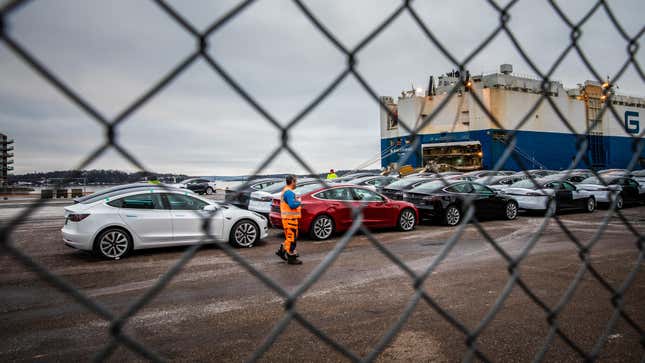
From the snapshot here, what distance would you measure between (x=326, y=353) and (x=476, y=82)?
37.4 m

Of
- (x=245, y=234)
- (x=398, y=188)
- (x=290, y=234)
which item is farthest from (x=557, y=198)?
(x=290, y=234)

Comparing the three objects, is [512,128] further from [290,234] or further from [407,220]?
[290,234]

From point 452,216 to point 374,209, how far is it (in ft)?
10.3

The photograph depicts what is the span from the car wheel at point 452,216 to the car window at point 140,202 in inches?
341

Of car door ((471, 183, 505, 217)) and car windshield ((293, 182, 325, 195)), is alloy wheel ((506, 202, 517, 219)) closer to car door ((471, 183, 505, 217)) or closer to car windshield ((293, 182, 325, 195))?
car door ((471, 183, 505, 217))

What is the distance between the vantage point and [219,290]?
5.90 meters

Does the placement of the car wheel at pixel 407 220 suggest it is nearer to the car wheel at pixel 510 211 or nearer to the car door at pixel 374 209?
the car door at pixel 374 209

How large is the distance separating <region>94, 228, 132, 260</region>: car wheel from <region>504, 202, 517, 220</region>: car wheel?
39.5ft

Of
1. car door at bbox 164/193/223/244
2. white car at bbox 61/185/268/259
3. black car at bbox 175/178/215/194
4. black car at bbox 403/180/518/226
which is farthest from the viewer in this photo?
black car at bbox 175/178/215/194

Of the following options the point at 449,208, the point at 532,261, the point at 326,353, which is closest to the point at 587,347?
the point at 326,353

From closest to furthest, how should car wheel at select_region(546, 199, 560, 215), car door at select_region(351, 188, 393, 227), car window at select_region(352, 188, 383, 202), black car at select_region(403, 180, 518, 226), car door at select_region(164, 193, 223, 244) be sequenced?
car wheel at select_region(546, 199, 560, 215) → car door at select_region(164, 193, 223, 244) → car door at select_region(351, 188, 393, 227) → car window at select_region(352, 188, 383, 202) → black car at select_region(403, 180, 518, 226)

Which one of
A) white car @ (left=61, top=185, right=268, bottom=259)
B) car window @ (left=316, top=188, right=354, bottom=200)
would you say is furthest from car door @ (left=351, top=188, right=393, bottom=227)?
white car @ (left=61, top=185, right=268, bottom=259)

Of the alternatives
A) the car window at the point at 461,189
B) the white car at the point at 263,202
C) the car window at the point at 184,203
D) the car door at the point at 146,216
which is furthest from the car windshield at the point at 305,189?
the car window at the point at 461,189

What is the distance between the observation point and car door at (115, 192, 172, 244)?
8695mm
